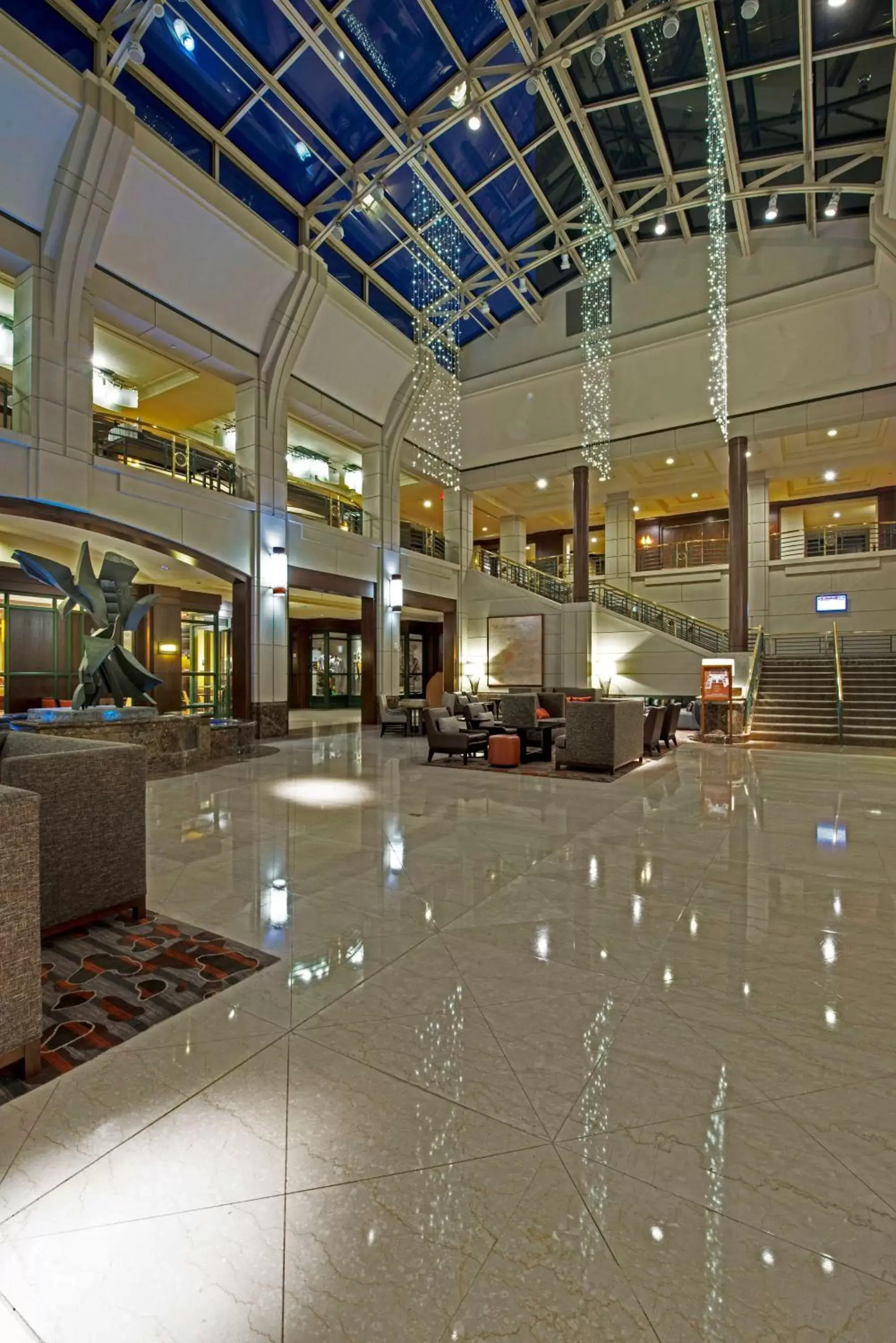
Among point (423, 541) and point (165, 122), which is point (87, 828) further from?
point (423, 541)

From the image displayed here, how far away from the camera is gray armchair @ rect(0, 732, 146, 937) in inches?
116

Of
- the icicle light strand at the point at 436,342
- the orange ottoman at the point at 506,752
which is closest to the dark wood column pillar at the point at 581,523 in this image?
the icicle light strand at the point at 436,342

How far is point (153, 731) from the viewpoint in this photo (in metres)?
8.46

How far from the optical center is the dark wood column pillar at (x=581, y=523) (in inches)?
714

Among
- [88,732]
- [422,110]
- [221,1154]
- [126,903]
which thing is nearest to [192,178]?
[422,110]

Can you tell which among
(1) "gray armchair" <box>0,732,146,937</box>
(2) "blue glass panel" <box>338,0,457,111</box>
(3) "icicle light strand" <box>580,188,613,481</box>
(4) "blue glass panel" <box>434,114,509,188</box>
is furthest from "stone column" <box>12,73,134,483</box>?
(3) "icicle light strand" <box>580,188,613,481</box>

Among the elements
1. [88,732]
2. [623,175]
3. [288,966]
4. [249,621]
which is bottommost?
[288,966]

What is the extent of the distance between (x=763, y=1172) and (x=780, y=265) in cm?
1863

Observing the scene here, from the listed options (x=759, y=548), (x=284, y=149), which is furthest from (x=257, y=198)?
(x=759, y=548)

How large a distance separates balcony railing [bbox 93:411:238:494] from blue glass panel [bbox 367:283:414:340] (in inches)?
211

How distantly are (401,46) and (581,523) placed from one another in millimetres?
11011

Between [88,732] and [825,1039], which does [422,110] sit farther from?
[825,1039]

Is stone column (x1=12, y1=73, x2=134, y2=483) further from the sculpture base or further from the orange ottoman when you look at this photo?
the orange ottoman

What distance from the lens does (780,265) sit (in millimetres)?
14938
